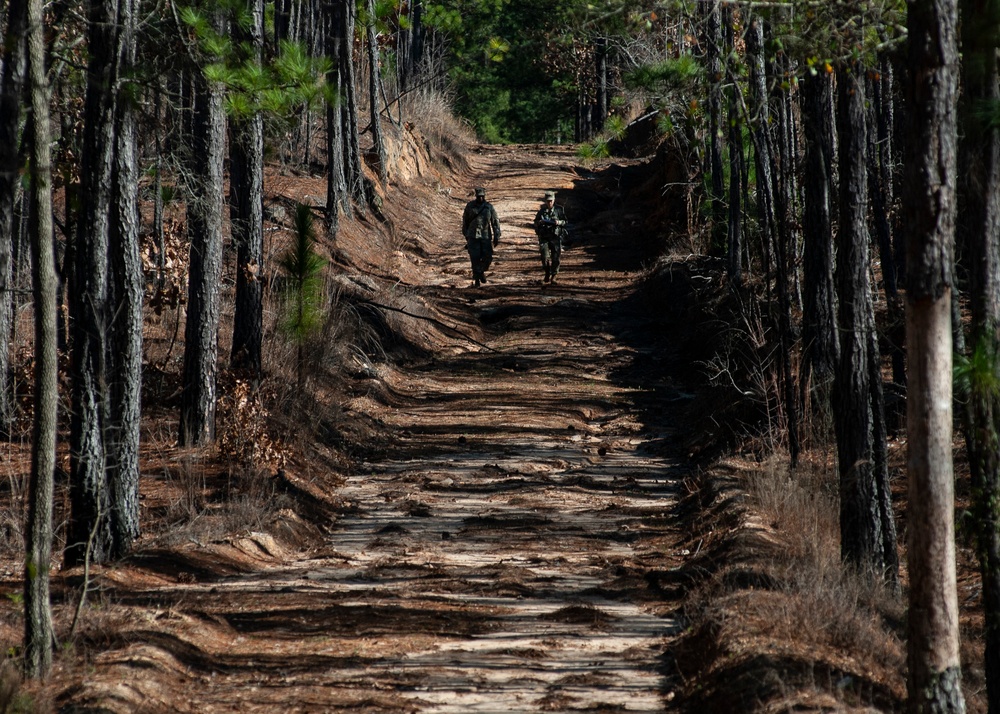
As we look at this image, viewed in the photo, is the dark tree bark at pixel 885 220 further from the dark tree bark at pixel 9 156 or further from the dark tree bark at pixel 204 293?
the dark tree bark at pixel 9 156

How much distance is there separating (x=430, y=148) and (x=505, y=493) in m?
23.1

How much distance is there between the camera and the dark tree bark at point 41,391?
569 centimetres

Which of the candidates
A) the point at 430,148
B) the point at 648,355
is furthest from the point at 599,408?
the point at 430,148

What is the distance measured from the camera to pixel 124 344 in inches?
323

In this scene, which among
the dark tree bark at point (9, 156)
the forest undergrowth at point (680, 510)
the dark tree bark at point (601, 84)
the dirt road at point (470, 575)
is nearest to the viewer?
the forest undergrowth at point (680, 510)

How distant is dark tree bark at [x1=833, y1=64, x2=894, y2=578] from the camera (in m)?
7.74

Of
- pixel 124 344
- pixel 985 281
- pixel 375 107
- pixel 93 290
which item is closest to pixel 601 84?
pixel 375 107

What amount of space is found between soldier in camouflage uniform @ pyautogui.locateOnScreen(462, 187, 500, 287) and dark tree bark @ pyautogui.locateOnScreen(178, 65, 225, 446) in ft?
27.4

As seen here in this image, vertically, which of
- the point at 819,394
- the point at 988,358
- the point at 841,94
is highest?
the point at 841,94

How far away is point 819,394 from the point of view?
11.6 m

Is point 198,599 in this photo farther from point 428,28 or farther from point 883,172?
point 428,28

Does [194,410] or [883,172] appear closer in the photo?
[194,410]

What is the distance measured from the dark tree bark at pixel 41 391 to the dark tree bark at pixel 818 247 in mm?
5393

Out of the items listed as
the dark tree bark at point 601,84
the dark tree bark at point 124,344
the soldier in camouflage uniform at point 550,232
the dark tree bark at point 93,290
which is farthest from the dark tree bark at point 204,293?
the dark tree bark at point 601,84
